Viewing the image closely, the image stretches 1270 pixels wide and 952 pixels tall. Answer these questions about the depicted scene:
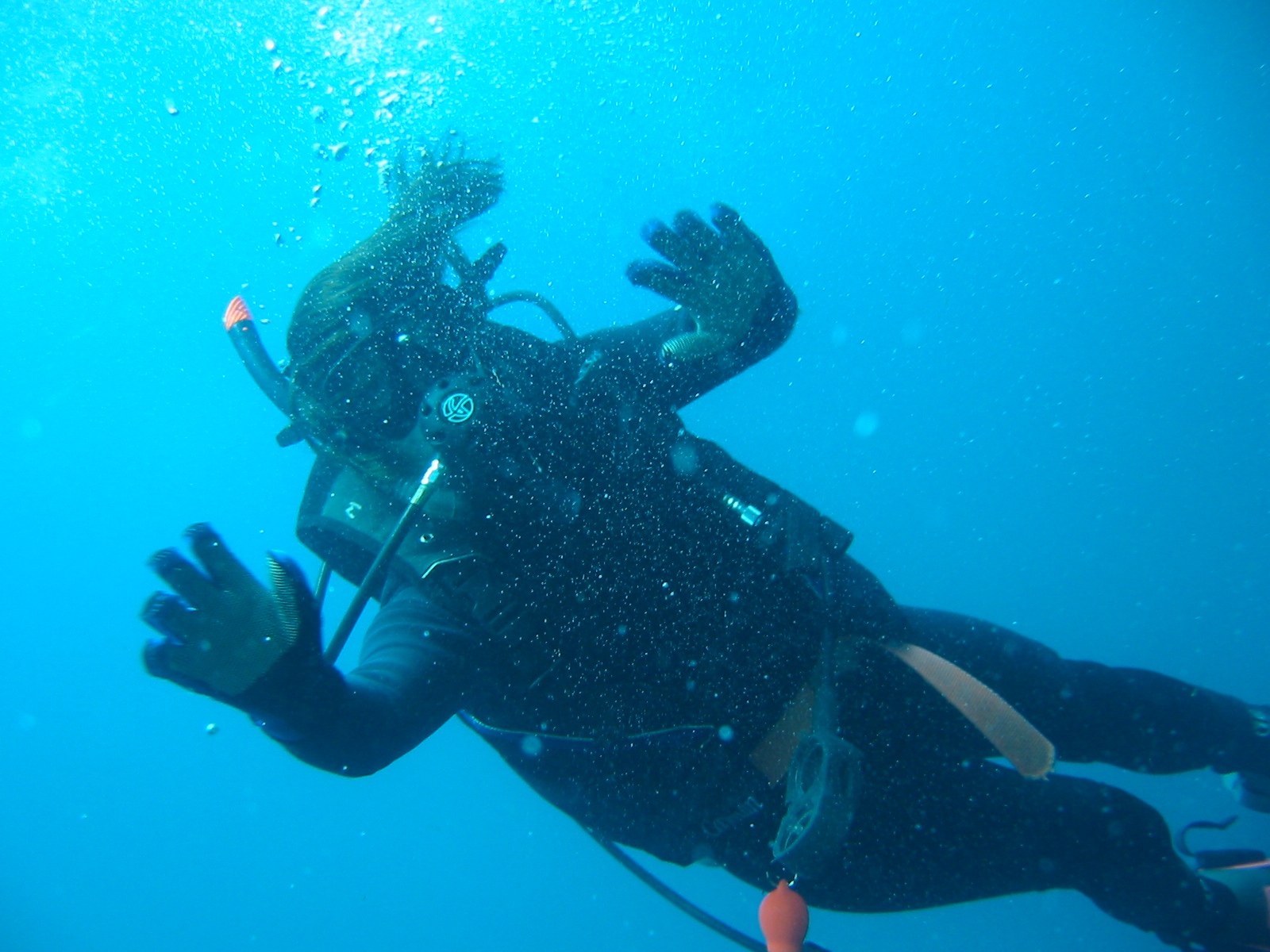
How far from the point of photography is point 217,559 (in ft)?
3.79

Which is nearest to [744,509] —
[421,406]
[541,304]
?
[421,406]

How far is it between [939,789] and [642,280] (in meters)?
1.86

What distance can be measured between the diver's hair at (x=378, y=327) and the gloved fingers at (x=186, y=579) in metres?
0.83

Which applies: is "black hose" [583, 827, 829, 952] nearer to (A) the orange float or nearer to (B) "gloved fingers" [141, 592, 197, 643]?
(A) the orange float

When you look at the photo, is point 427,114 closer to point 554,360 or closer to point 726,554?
point 554,360

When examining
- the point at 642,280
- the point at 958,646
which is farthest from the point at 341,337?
the point at 958,646

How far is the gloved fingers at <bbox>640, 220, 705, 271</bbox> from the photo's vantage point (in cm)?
217

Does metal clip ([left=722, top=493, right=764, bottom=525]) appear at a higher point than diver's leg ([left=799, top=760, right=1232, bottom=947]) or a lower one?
higher

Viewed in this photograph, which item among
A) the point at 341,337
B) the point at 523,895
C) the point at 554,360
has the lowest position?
the point at 523,895

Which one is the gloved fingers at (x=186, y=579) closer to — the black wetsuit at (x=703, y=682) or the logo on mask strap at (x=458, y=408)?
the black wetsuit at (x=703, y=682)

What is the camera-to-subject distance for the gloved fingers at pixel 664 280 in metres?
2.16

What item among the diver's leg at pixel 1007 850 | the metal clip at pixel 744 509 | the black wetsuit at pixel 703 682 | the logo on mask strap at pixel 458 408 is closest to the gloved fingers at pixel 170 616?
the black wetsuit at pixel 703 682

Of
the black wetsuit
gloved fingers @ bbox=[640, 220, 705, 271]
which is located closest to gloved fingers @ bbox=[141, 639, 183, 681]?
the black wetsuit

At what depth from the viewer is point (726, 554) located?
6.47 ft
